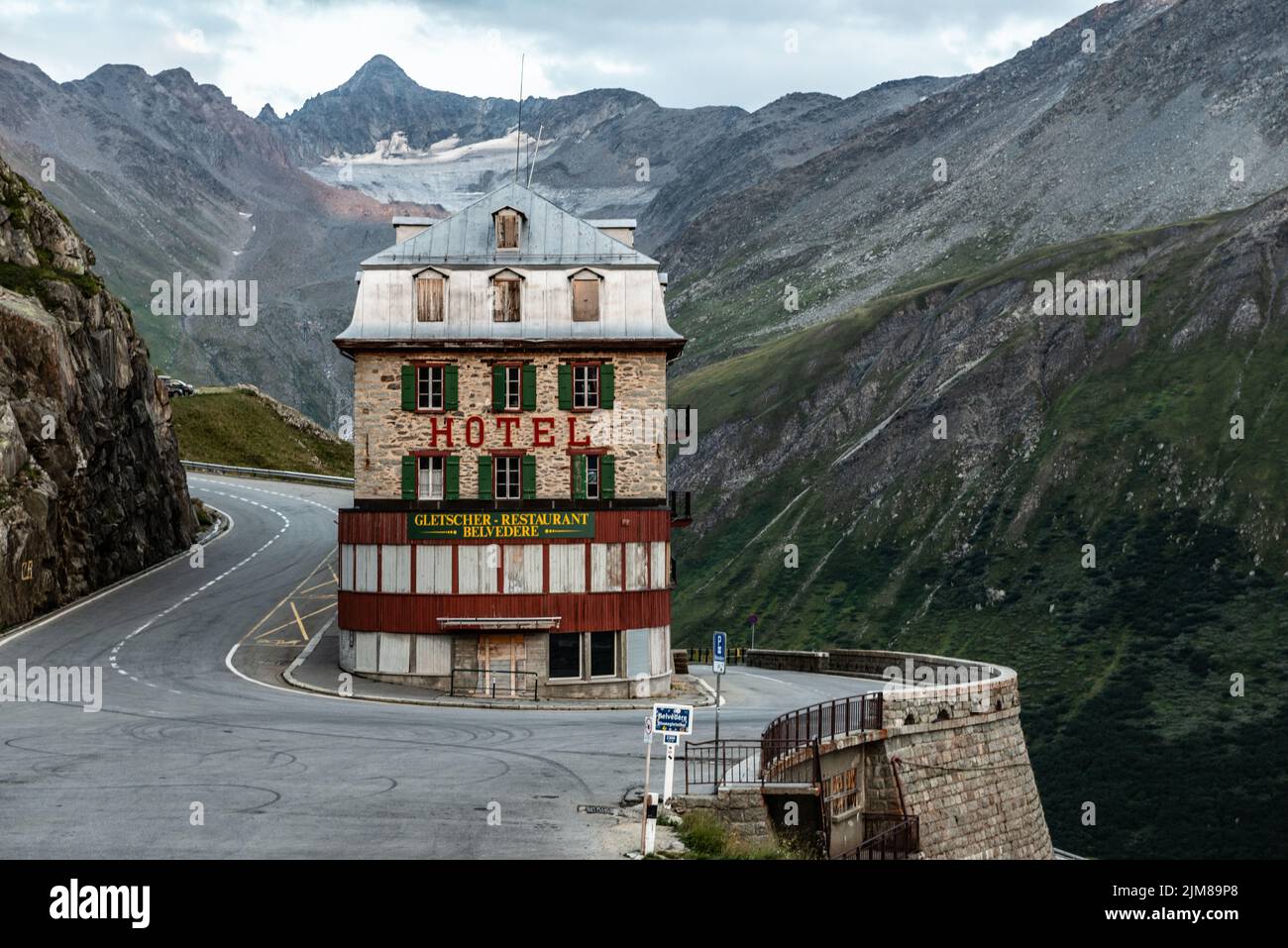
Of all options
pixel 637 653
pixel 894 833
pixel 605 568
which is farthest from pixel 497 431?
pixel 894 833

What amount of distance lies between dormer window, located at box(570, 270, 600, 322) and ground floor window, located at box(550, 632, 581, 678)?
36.5 ft

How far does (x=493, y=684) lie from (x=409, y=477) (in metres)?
7.65

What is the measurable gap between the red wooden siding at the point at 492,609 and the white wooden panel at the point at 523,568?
10.8 inches

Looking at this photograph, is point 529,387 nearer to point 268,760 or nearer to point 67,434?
point 67,434

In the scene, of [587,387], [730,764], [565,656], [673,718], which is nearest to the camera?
[673,718]

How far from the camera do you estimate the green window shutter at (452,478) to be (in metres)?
49.4

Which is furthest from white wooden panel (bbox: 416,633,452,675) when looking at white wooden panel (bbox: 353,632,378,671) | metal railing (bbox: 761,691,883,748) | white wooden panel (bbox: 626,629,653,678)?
metal railing (bbox: 761,691,883,748)

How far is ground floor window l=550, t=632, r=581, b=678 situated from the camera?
160ft

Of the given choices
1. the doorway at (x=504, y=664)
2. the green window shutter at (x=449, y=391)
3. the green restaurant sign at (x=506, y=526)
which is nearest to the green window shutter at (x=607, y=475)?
the green restaurant sign at (x=506, y=526)

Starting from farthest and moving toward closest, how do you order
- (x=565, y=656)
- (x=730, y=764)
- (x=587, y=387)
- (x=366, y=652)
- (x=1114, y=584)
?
(x=1114, y=584)
(x=587, y=387)
(x=366, y=652)
(x=565, y=656)
(x=730, y=764)

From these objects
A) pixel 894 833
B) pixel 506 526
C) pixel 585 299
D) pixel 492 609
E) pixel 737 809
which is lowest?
pixel 894 833

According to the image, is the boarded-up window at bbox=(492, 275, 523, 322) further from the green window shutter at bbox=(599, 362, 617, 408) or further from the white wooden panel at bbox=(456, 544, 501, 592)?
the white wooden panel at bbox=(456, 544, 501, 592)

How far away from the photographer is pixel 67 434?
189ft
